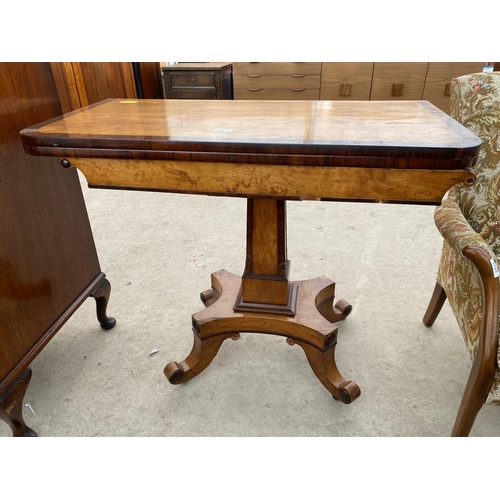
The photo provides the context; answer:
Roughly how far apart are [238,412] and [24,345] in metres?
0.68

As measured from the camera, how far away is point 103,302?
5.27 ft

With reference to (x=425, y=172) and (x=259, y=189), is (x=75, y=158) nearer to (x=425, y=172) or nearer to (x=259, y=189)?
(x=259, y=189)

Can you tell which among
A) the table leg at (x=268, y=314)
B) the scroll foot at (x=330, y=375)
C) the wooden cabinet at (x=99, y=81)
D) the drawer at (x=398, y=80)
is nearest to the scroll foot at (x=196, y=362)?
the table leg at (x=268, y=314)

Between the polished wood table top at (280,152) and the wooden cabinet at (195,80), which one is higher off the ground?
the polished wood table top at (280,152)

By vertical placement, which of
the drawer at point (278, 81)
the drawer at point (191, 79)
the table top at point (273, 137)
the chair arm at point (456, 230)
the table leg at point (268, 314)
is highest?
the table top at point (273, 137)

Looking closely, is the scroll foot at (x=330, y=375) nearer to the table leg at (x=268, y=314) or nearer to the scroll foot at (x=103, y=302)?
the table leg at (x=268, y=314)

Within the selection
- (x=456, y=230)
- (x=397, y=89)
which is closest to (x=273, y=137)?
(x=456, y=230)

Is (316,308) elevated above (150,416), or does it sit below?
above

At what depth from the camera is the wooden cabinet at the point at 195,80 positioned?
3.54 metres

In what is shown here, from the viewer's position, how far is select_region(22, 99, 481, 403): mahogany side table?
88 cm

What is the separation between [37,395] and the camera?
4.49 ft

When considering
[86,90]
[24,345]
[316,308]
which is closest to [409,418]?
[316,308]

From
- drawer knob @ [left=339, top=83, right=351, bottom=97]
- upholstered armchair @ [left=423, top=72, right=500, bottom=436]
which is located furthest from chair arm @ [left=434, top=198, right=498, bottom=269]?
drawer knob @ [left=339, top=83, right=351, bottom=97]

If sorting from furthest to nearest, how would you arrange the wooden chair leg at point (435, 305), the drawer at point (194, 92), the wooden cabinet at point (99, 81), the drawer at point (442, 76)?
the drawer at point (442, 76) → the drawer at point (194, 92) → the wooden cabinet at point (99, 81) → the wooden chair leg at point (435, 305)
